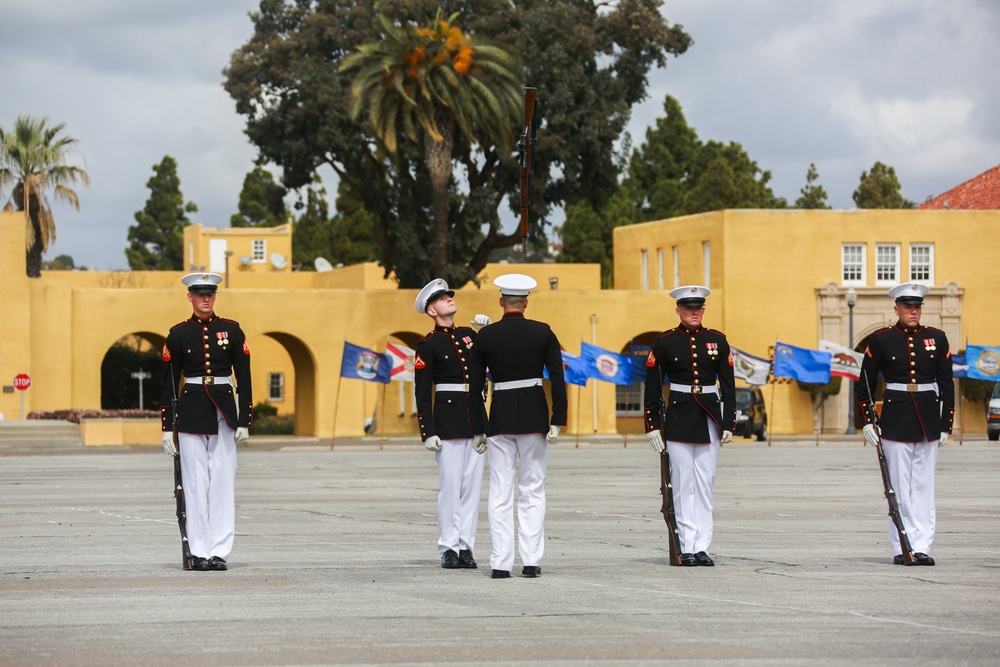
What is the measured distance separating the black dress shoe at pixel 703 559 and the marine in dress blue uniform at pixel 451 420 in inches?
66.1

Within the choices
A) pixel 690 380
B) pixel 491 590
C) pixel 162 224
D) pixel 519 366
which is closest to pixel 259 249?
pixel 162 224

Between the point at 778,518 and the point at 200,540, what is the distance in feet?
23.5

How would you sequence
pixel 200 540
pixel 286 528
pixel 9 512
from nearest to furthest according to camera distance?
pixel 200 540
pixel 286 528
pixel 9 512

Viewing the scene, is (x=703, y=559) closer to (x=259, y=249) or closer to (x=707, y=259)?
(x=707, y=259)

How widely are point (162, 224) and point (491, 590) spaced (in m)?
96.0

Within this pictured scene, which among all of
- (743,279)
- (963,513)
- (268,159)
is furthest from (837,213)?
(963,513)

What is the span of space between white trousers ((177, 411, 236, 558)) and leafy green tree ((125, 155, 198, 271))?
9244cm

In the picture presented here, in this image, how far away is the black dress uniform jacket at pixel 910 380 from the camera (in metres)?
12.9

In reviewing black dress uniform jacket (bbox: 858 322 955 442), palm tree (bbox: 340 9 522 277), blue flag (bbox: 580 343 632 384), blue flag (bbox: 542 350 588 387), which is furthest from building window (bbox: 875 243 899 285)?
black dress uniform jacket (bbox: 858 322 955 442)

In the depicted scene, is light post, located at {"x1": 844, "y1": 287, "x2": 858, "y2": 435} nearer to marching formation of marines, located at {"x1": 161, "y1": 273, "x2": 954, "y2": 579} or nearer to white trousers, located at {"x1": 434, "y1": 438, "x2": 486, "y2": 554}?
marching formation of marines, located at {"x1": 161, "y1": 273, "x2": 954, "y2": 579}

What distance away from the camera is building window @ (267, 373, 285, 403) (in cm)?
6969

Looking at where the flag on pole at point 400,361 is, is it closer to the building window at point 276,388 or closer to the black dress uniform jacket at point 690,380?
the building window at point 276,388

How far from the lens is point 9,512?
18.4 m

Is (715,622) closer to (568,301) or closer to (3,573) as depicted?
(3,573)
